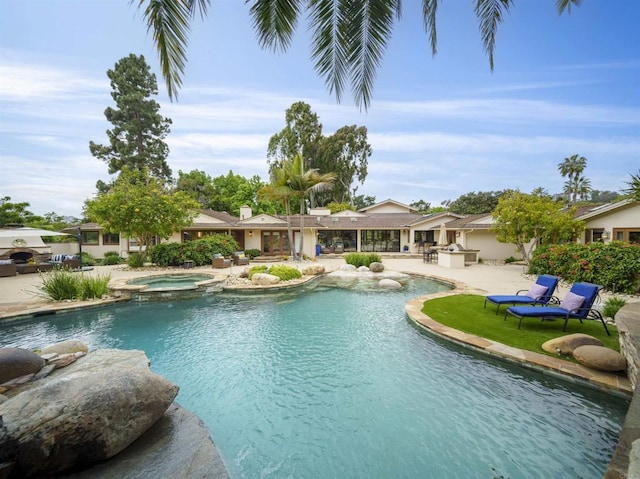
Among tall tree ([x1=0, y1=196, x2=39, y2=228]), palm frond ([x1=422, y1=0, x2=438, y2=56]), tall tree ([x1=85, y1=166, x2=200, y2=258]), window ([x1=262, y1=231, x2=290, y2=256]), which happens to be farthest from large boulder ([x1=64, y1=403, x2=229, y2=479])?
tall tree ([x1=0, y1=196, x2=39, y2=228])

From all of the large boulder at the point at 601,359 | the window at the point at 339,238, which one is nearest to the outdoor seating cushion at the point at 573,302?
the large boulder at the point at 601,359

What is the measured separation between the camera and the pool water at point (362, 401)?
3.31 m

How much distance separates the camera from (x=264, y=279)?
1259 centimetres

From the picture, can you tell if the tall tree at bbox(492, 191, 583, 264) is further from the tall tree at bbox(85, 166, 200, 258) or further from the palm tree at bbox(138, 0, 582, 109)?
the tall tree at bbox(85, 166, 200, 258)

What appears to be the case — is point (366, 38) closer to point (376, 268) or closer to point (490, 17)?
point (490, 17)

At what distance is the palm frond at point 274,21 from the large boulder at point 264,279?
34.2ft

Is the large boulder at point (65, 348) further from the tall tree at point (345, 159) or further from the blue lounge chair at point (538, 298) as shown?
the tall tree at point (345, 159)

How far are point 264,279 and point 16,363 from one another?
8.87 metres

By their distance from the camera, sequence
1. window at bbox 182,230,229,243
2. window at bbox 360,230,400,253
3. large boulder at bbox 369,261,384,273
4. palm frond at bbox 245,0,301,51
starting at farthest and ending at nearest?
window at bbox 360,230,400,253 < window at bbox 182,230,229,243 < large boulder at bbox 369,261,384,273 < palm frond at bbox 245,0,301,51

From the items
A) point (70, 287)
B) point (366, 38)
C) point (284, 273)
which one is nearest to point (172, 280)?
point (70, 287)

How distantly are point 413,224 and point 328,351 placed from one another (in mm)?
22053

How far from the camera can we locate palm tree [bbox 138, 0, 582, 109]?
236cm

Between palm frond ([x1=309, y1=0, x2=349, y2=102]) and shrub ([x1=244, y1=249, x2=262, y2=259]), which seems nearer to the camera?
palm frond ([x1=309, y1=0, x2=349, y2=102])

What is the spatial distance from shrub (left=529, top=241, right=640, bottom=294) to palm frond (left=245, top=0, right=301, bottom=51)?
1292cm
